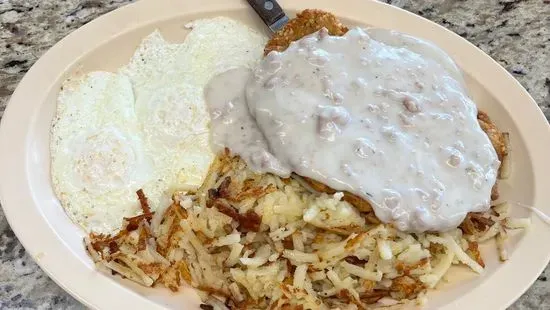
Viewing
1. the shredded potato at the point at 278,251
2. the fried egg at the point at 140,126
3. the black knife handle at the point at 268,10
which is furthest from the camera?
the black knife handle at the point at 268,10

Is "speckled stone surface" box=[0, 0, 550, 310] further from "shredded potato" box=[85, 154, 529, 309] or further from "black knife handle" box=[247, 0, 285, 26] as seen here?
"black knife handle" box=[247, 0, 285, 26]

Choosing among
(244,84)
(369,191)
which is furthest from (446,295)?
(244,84)

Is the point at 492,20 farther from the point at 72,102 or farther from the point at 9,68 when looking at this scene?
the point at 9,68

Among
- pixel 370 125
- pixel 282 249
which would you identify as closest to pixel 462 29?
pixel 370 125

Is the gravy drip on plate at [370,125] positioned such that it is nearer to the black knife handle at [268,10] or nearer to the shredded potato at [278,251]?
the shredded potato at [278,251]

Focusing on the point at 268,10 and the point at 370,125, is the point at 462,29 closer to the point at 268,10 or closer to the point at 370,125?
the point at 268,10

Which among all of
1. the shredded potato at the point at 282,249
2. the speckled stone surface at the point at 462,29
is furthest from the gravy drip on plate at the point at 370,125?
the speckled stone surface at the point at 462,29
